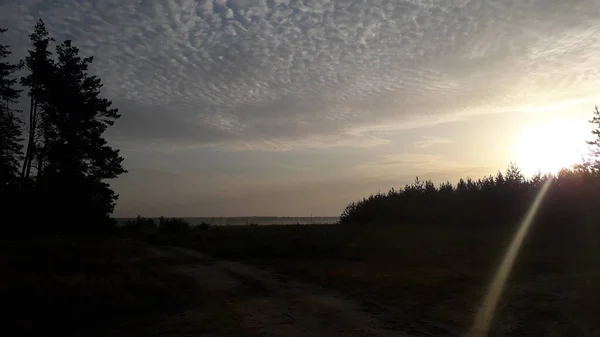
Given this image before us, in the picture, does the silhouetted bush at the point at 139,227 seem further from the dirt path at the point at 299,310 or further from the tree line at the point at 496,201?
the dirt path at the point at 299,310

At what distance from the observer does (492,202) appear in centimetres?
3419

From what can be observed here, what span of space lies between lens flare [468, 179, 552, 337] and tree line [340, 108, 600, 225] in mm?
599

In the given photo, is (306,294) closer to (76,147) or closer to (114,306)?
(114,306)

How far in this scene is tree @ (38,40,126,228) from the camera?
3622 centimetres

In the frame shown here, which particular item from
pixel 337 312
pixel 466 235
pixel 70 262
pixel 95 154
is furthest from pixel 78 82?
pixel 337 312

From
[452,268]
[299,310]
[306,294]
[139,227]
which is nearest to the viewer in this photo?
[299,310]

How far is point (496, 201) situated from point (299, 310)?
2772 centimetres

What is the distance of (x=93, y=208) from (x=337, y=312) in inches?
1268

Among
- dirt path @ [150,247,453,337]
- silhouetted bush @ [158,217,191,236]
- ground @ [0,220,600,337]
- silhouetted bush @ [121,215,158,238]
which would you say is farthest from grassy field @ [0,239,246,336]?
silhouetted bush @ [121,215,158,238]

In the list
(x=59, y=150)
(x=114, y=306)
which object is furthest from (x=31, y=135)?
(x=114, y=306)

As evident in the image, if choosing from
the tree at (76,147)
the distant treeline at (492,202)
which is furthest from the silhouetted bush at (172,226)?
the distant treeline at (492,202)

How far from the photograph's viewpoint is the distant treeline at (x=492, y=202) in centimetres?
2742

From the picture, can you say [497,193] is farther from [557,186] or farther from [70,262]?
[70,262]

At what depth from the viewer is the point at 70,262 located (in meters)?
18.0
